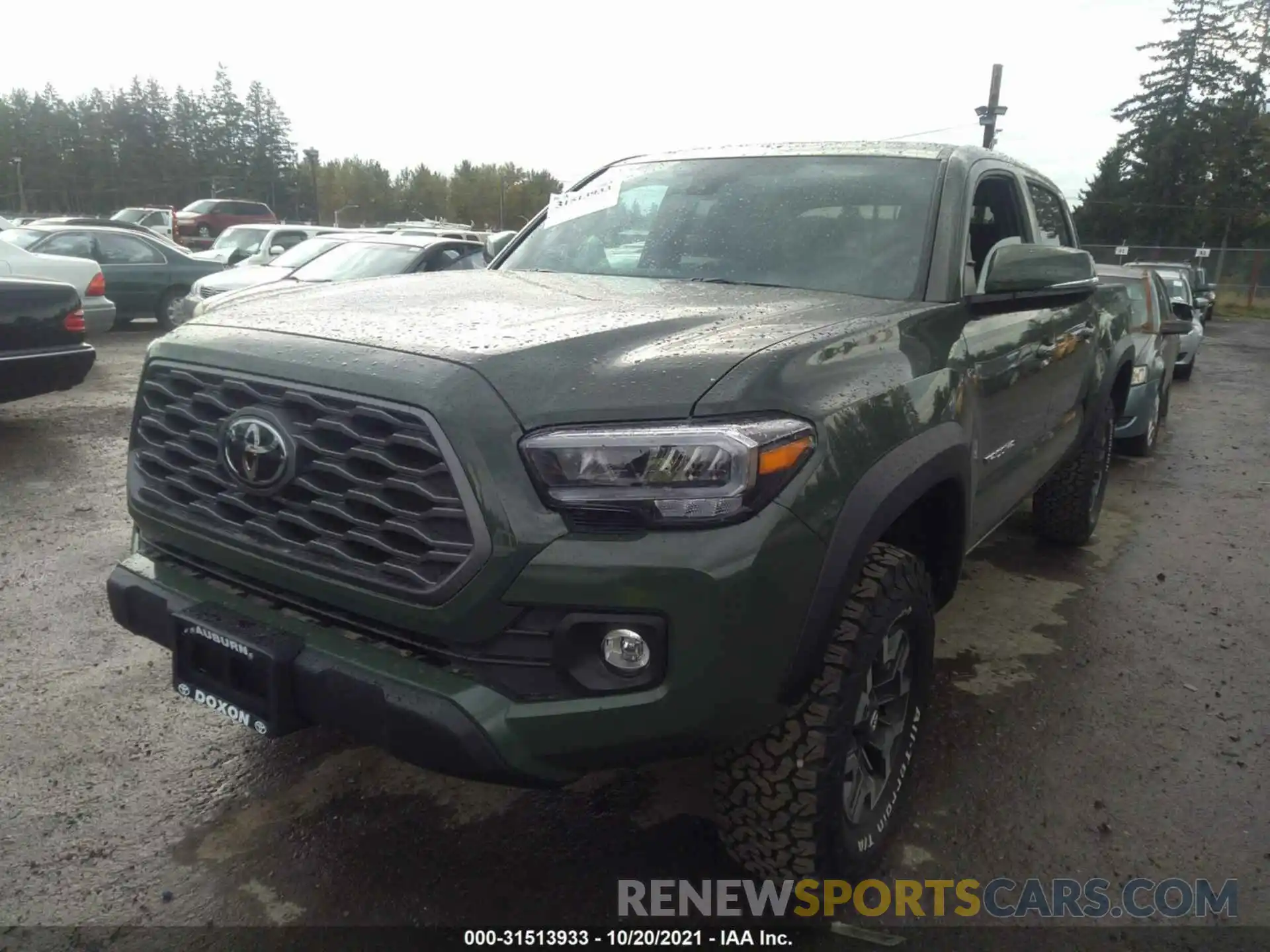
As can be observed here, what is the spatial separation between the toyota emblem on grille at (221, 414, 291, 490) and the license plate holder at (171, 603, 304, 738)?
330mm

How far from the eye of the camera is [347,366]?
2131 millimetres

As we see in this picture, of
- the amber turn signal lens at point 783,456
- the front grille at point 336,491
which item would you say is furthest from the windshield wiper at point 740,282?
the front grille at point 336,491

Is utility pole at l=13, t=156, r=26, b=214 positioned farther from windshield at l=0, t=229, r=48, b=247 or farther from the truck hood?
the truck hood

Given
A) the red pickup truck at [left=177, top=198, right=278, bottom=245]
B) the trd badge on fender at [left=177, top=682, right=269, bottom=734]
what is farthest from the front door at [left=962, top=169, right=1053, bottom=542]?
the red pickup truck at [left=177, top=198, right=278, bottom=245]

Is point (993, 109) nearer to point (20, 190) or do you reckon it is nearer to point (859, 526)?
point (859, 526)

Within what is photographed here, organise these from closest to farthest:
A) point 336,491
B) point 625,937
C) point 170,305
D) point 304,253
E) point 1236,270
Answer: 1. point 336,491
2. point 625,937
3. point 304,253
4. point 170,305
5. point 1236,270

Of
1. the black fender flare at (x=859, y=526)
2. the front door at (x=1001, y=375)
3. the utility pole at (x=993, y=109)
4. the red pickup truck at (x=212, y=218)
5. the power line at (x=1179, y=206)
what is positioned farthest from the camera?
the power line at (x=1179, y=206)

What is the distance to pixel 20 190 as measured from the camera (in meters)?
64.4

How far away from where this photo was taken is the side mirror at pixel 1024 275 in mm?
A: 2924

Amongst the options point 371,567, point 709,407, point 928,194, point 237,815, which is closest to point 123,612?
point 237,815

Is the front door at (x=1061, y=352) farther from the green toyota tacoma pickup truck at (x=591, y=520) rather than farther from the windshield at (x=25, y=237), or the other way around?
the windshield at (x=25, y=237)

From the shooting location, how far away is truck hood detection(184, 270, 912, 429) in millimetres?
2033

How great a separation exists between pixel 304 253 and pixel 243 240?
6233mm

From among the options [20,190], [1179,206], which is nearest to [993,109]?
[1179,206]
